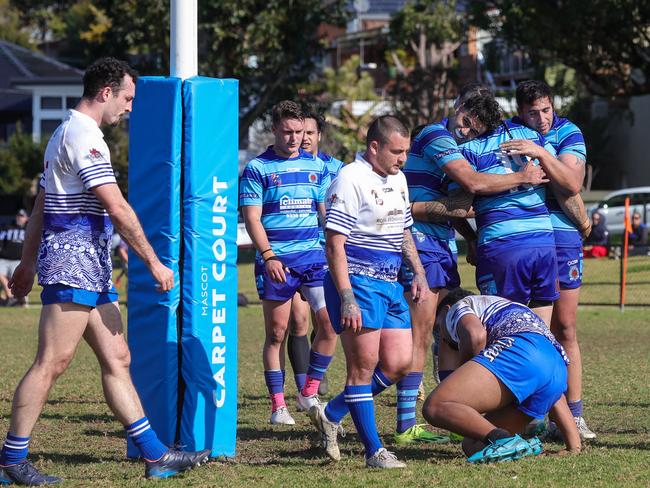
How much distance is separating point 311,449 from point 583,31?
Answer: 23.2 meters

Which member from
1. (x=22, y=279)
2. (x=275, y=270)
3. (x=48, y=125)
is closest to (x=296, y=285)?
(x=275, y=270)

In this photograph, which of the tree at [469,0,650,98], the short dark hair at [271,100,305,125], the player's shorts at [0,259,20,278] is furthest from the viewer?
the tree at [469,0,650,98]

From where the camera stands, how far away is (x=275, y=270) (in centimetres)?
775

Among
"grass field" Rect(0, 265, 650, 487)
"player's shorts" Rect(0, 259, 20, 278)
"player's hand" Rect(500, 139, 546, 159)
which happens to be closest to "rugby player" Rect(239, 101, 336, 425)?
"grass field" Rect(0, 265, 650, 487)

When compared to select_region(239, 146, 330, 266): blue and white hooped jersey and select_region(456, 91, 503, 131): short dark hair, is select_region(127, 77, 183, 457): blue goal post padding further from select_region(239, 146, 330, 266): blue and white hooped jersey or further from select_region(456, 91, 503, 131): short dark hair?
select_region(456, 91, 503, 131): short dark hair

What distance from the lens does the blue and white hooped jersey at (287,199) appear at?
26.9 ft

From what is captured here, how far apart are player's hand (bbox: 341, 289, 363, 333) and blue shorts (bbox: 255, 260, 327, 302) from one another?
206 centimetres

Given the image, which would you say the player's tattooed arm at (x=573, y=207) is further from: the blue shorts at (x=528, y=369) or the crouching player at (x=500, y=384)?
the blue shorts at (x=528, y=369)

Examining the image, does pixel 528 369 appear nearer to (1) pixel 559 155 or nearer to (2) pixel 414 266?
(2) pixel 414 266

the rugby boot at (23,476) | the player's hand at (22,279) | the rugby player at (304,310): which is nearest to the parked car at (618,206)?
the rugby player at (304,310)

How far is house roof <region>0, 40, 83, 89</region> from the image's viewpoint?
5494cm

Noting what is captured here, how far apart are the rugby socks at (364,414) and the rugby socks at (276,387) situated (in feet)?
6.22

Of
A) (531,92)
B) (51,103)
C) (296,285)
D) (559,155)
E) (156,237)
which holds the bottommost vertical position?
(296,285)

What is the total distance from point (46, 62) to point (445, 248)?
5375cm
